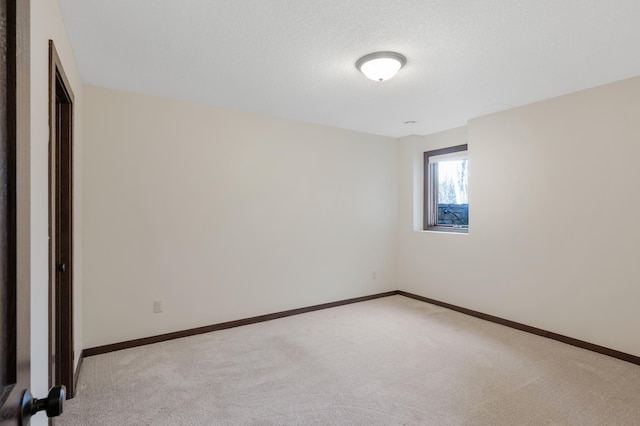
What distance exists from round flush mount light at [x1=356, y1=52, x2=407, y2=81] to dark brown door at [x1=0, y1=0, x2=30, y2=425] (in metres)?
2.20

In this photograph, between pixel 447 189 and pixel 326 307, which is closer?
pixel 326 307

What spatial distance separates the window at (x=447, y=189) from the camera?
4641 millimetres

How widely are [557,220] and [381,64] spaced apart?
235cm

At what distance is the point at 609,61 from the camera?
258 cm

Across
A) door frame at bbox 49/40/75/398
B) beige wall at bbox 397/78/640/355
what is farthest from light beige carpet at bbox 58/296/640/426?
beige wall at bbox 397/78/640/355

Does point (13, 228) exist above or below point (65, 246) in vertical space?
above

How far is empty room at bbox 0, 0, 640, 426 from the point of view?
2066 millimetres

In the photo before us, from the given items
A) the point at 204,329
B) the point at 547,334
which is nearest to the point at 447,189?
the point at 547,334

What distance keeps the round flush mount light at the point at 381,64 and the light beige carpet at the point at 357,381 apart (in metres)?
2.28

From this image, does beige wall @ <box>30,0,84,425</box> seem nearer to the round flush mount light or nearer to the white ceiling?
the white ceiling

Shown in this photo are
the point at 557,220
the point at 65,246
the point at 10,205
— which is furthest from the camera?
the point at 557,220

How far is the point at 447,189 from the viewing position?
490 centimetres

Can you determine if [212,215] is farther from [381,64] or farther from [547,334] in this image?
[547,334]

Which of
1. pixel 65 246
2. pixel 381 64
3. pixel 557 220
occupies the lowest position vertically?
pixel 65 246
